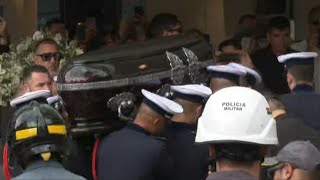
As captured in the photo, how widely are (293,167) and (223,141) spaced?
778mm

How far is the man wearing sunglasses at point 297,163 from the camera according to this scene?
367 centimetres

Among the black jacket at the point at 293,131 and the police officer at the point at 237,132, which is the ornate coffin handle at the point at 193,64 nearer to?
the black jacket at the point at 293,131

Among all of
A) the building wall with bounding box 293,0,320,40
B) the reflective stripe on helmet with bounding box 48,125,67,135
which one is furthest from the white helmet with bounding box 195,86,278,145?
the building wall with bounding box 293,0,320,40

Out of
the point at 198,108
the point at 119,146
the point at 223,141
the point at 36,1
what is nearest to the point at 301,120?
the point at 198,108

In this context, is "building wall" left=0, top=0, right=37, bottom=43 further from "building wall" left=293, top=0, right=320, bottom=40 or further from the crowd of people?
"building wall" left=293, top=0, right=320, bottom=40

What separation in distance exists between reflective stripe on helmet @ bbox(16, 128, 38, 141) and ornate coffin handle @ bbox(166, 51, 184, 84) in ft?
6.49

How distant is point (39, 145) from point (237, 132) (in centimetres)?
76

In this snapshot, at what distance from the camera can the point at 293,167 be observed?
12.1ft

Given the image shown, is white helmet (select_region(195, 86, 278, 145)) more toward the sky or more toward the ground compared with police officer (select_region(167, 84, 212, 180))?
more toward the sky

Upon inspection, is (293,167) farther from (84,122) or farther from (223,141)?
(84,122)

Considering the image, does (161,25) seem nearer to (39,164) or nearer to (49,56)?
(49,56)

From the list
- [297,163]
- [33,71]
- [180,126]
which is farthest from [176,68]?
[297,163]

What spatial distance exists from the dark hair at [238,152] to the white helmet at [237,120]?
0.06ft

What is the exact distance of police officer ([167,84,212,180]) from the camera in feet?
15.4
